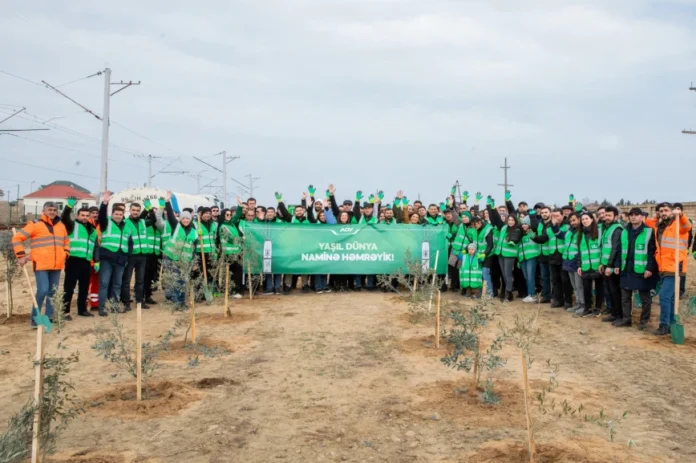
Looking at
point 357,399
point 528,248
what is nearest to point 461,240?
point 528,248

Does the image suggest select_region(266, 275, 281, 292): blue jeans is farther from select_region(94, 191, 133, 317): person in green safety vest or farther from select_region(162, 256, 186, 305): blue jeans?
select_region(162, 256, 186, 305): blue jeans

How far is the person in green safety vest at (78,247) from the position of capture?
9.15 meters

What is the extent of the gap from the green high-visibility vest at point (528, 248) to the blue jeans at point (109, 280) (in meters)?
7.95

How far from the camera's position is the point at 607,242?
8711 mm

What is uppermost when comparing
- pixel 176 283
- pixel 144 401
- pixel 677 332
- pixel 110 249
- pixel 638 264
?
pixel 110 249

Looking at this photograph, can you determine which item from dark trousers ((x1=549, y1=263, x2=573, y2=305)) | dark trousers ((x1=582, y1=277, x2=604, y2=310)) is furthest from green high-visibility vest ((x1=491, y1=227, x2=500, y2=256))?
dark trousers ((x1=582, y1=277, x2=604, y2=310))

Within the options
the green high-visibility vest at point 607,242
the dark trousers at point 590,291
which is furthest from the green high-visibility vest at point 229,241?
the green high-visibility vest at point 607,242

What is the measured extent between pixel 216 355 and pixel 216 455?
9.64 feet

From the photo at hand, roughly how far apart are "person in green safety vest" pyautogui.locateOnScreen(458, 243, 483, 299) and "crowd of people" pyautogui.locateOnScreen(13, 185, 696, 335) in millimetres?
23

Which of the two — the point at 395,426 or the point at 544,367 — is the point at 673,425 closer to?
the point at 544,367

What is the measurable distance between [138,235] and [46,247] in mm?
1824

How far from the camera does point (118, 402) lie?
516 cm

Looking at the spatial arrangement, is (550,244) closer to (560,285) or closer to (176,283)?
(560,285)

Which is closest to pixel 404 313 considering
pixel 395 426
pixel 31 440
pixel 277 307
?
pixel 277 307
